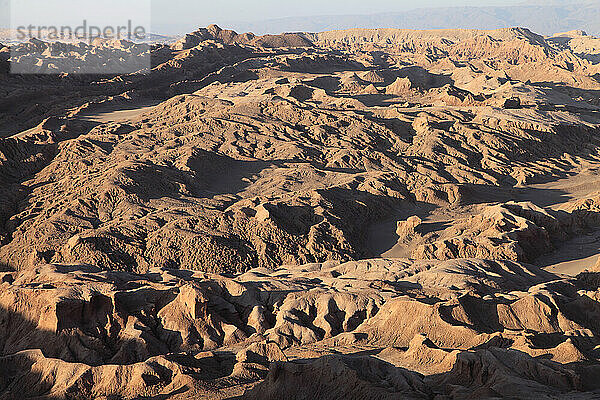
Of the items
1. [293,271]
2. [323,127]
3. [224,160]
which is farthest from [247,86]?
[293,271]

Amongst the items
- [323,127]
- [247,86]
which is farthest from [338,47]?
[323,127]

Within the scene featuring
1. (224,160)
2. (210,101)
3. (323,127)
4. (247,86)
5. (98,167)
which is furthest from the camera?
(247,86)

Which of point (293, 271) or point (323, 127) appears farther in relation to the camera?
point (323, 127)

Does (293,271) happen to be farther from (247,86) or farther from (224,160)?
(247,86)

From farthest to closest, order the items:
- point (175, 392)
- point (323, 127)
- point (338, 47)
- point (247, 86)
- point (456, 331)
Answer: point (338, 47) → point (247, 86) → point (323, 127) → point (456, 331) → point (175, 392)

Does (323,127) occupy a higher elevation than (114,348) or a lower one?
higher

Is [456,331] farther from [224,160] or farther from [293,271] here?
[224,160]
